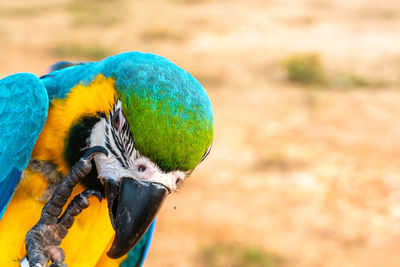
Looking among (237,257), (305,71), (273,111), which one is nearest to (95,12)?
(305,71)

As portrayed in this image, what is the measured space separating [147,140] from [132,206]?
0.98 ft

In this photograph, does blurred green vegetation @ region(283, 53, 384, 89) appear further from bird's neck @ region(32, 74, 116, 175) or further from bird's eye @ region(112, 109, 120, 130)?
bird's eye @ region(112, 109, 120, 130)

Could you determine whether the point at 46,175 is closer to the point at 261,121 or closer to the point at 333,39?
the point at 261,121

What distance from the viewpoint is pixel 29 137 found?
8.25 feet

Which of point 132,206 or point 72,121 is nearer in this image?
point 132,206

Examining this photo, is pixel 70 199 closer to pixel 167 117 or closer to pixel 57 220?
pixel 57 220

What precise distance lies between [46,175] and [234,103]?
816 centimetres

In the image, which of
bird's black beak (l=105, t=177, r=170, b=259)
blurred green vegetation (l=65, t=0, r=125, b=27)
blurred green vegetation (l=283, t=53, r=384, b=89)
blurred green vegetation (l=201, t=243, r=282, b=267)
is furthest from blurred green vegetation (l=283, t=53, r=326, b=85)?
bird's black beak (l=105, t=177, r=170, b=259)

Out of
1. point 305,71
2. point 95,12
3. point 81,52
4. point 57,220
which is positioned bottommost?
point 95,12

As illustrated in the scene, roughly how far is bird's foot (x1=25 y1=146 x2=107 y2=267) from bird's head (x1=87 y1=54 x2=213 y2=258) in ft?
0.35

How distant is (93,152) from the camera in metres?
2.40

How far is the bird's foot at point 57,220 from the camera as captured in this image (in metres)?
2.41

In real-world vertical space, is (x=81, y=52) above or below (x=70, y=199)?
below

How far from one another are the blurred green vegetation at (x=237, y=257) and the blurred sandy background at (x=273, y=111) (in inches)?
0.8
